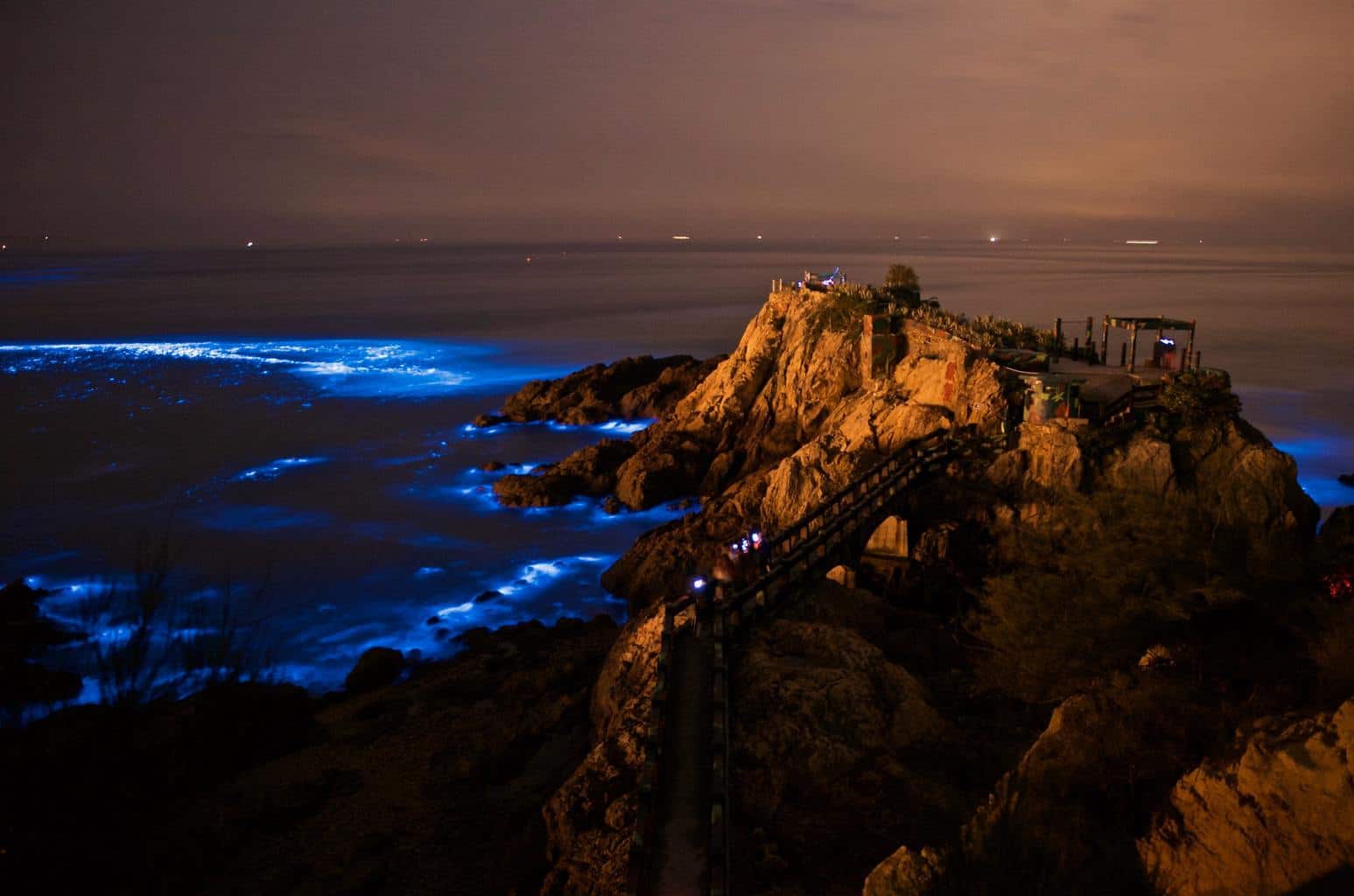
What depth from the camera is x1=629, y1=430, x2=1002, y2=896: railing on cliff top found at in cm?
1000

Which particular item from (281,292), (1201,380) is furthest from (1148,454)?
(281,292)

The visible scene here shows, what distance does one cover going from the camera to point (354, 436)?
52.4 metres

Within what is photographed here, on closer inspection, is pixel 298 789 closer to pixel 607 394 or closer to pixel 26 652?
pixel 26 652

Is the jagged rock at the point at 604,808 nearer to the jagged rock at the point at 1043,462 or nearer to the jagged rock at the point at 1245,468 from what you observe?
the jagged rock at the point at 1043,462

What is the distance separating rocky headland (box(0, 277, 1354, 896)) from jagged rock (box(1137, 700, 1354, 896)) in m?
0.02

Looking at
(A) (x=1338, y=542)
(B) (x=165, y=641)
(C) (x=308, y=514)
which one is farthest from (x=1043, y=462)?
(C) (x=308, y=514)

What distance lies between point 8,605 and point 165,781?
1396 centimetres

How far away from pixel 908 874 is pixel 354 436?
49244mm

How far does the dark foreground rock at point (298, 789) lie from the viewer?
569 inches

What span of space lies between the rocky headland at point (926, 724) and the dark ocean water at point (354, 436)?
6718 millimetres

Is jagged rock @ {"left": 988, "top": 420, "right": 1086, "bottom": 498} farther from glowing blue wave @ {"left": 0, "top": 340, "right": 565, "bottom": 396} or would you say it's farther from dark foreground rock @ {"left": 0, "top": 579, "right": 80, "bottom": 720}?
glowing blue wave @ {"left": 0, "top": 340, "right": 565, "bottom": 396}

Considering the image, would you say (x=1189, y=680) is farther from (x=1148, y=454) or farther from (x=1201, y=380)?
(x=1201, y=380)

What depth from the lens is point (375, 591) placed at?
102 feet

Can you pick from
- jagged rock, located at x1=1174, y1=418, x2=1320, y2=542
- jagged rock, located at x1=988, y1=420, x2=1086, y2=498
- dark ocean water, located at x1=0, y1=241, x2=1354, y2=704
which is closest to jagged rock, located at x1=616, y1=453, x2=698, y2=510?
dark ocean water, located at x1=0, y1=241, x2=1354, y2=704
